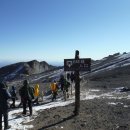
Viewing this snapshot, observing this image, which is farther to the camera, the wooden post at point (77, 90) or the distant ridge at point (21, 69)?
the distant ridge at point (21, 69)

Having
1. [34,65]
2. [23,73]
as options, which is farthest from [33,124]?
[34,65]

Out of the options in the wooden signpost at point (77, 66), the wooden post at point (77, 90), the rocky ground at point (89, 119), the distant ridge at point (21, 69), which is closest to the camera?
the rocky ground at point (89, 119)

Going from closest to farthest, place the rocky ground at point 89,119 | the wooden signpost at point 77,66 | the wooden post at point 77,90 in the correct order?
the rocky ground at point 89,119 < the wooden post at point 77,90 < the wooden signpost at point 77,66

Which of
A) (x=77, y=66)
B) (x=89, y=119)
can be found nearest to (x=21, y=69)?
(x=77, y=66)

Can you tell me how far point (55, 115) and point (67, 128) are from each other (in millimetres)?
3024

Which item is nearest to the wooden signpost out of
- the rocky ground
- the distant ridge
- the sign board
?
the sign board

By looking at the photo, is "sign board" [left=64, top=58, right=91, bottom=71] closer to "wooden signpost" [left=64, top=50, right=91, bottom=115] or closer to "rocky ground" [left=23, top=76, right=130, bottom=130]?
"wooden signpost" [left=64, top=50, right=91, bottom=115]

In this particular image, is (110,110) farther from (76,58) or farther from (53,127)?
(53,127)

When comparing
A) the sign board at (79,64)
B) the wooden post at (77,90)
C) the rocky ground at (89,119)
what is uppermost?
the sign board at (79,64)

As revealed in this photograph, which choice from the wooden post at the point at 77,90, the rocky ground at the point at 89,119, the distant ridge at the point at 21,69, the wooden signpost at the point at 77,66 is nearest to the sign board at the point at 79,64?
the wooden signpost at the point at 77,66

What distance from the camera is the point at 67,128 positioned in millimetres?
15555

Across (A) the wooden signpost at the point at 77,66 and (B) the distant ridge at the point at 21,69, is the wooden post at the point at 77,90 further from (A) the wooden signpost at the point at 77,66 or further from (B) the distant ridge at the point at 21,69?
(B) the distant ridge at the point at 21,69

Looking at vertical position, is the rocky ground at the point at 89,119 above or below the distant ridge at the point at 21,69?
below

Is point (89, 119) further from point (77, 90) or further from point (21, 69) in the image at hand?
point (21, 69)
